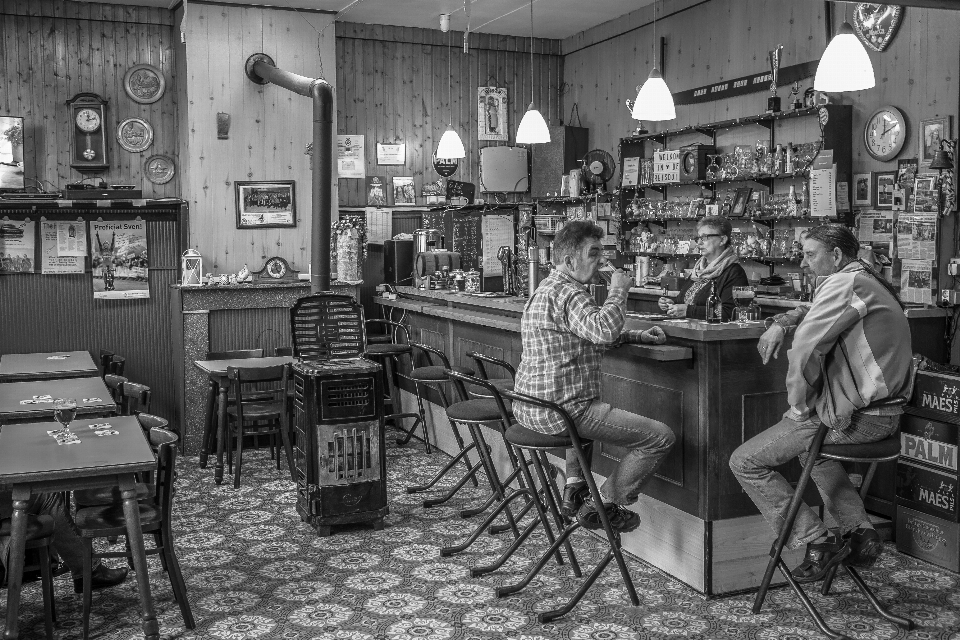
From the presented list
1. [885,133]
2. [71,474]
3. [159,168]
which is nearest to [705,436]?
[71,474]

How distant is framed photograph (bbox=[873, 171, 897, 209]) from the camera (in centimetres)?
687

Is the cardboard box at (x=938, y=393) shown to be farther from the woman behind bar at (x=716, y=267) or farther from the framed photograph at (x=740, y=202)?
the framed photograph at (x=740, y=202)

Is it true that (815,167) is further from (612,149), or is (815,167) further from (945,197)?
(612,149)

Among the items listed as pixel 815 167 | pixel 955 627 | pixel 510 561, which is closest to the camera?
pixel 955 627

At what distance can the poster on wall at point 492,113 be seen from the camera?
10.6 m

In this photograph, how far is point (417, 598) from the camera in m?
4.48

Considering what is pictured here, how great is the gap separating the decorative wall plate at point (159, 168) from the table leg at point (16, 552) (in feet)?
17.9

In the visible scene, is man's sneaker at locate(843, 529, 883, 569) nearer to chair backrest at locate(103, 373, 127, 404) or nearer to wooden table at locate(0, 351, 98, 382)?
chair backrest at locate(103, 373, 127, 404)

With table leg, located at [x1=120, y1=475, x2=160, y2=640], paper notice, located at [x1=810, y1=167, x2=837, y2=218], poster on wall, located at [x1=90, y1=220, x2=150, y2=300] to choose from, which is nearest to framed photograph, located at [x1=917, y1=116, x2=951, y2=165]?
paper notice, located at [x1=810, y1=167, x2=837, y2=218]

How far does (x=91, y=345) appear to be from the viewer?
8250mm

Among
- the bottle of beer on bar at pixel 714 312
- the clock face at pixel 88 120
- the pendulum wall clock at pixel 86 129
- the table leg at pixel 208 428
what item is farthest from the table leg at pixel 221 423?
the bottle of beer on bar at pixel 714 312

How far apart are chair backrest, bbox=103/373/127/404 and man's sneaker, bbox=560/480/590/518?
2.50 m

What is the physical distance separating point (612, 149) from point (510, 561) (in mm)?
6161

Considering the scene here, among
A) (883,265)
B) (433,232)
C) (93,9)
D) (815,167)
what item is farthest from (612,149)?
(93,9)
